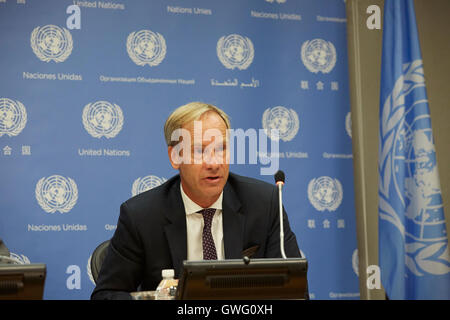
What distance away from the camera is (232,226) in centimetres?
230

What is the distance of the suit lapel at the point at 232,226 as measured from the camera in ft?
7.38

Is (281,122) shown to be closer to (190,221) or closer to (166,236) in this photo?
(190,221)

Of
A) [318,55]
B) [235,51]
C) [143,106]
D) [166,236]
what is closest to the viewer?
[166,236]

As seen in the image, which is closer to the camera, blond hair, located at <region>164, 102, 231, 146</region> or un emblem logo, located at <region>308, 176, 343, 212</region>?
blond hair, located at <region>164, 102, 231, 146</region>

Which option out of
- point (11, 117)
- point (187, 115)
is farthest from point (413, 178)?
point (11, 117)

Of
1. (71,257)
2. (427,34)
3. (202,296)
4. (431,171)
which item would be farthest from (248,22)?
(202,296)

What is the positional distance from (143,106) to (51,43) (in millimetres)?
807

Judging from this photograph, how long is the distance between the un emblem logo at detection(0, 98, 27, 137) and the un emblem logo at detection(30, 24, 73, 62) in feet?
1.30

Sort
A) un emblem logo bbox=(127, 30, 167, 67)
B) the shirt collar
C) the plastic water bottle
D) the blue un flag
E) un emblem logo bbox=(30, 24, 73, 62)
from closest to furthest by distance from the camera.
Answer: the plastic water bottle < the shirt collar < the blue un flag < un emblem logo bbox=(30, 24, 73, 62) < un emblem logo bbox=(127, 30, 167, 67)

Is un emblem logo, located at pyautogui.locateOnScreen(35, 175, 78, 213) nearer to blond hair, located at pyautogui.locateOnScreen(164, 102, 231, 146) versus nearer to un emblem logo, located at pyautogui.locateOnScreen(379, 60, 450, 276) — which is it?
blond hair, located at pyautogui.locateOnScreen(164, 102, 231, 146)

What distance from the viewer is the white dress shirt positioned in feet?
7.41

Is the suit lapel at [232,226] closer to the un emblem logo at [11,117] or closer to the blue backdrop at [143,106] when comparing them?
the blue backdrop at [143,106]

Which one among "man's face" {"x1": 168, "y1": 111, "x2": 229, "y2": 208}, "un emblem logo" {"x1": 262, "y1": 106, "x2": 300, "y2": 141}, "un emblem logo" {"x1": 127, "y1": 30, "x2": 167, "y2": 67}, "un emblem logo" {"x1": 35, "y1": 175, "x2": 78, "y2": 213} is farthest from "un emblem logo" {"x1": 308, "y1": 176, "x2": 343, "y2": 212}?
"man's face" {"x1": 168, "y1": 111, "x2": 229, "y2": 208}

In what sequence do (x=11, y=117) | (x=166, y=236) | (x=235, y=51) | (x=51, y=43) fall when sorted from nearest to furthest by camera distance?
(x=166, y=236)
(x=11, y=117)
(x=51, y=43)
(x=235, y=51)
